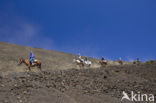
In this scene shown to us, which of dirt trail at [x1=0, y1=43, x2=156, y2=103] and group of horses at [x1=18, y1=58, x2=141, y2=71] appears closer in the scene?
dirt trail at [x1=0, y1=43, x2=156, y2=103]

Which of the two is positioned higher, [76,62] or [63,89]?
[76,62]

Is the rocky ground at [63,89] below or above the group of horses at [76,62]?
below

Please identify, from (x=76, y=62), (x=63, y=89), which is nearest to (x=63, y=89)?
(x=63, y=89)

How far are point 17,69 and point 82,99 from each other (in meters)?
22.9

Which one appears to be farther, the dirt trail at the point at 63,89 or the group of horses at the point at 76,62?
the group of horses at the point at 76,62

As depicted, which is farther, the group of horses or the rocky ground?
the group of horses

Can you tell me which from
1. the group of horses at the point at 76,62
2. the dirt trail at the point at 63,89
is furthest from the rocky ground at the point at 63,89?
the group of horses at the point at 76,62

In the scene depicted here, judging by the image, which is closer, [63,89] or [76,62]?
[63,89]

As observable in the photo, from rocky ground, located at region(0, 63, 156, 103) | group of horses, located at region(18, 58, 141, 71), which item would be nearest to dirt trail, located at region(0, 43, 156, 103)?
rocky ground, located at region(0, 63, 156, 103)

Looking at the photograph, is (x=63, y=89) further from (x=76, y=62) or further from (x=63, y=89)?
(x=76, y=62)

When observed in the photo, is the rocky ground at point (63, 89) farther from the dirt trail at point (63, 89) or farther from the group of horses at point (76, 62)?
the group of horses at point (76, 62)

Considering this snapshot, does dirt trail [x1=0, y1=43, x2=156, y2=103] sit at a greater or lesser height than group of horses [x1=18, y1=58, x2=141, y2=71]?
lesser

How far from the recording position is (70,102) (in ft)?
32.5

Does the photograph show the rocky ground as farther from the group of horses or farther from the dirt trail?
the group of horses
